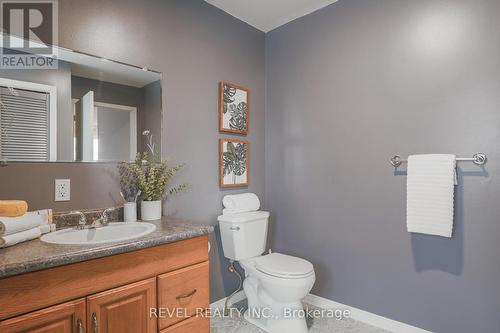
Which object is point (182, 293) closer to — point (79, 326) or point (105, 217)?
point (79, 326)

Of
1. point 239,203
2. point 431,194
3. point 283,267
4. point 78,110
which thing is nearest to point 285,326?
point 283,267

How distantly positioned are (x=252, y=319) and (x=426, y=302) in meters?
1.19

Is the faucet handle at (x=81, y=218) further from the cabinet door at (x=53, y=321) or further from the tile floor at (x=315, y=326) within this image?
the tile floor at (x=315, y=326)

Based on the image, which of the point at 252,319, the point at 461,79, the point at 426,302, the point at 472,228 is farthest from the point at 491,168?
the point at 252,319

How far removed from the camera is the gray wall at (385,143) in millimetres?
1660

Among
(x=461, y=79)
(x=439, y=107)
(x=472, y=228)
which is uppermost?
(x=461, y=79)

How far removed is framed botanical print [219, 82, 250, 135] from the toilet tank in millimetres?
741

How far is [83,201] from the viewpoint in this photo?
159 centimetres

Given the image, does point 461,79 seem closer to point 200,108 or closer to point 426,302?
point 426,302

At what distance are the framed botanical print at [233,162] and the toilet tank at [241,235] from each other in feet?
1.12

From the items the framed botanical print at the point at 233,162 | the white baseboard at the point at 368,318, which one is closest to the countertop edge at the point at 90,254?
the framed botanical print at the point at 233,162

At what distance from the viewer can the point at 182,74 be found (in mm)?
2053

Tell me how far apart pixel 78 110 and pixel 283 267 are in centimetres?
157

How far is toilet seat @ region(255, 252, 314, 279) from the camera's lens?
1766mm
